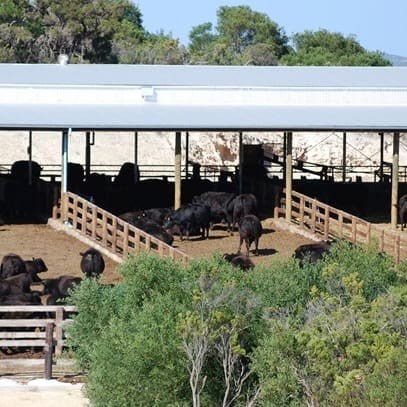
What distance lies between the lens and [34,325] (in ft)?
83.8

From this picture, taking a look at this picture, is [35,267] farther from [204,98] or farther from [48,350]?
[204,98]

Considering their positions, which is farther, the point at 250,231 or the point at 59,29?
→ the point at 59,29

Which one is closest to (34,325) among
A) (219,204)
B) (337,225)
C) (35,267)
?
(35,267)

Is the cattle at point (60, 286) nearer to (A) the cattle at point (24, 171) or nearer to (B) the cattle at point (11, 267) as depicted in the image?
(B) the cattle at point (11, 267)

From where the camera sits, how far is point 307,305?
22094 mm

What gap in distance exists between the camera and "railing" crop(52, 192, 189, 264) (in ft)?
118

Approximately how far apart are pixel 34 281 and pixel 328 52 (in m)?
69.3

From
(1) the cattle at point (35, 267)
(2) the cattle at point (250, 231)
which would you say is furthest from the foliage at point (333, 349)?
(2) the cattle at point (250, 231)

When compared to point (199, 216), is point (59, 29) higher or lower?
higher

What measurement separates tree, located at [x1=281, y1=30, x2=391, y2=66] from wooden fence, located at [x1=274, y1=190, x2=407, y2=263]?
49.8 metres

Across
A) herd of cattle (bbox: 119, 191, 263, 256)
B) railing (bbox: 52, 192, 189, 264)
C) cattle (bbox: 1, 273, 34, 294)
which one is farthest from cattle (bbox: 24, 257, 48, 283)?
herd of cattle (bbox: 119, 191, 263, 256)

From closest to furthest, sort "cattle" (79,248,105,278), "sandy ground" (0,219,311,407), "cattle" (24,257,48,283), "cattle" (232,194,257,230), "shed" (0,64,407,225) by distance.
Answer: "cattle" (24,257,48,283) < "cattle" (79,248,105,278) < "sandy ground" (0,219,311,407) < "cattle" (232,194,257,230) < "shed" (0,64,407,225)

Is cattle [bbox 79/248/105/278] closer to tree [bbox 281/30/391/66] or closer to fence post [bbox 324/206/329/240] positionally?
fence post [bbox 324/206/329/240]

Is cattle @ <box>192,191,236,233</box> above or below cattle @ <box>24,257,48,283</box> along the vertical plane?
above
